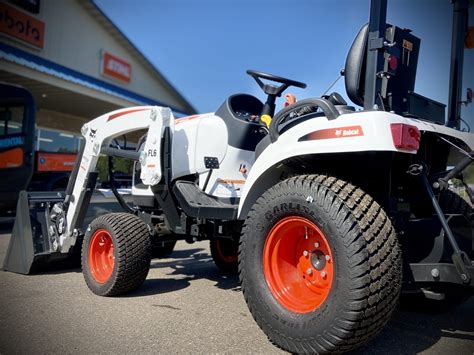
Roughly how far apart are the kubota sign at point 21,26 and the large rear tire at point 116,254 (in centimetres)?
1124

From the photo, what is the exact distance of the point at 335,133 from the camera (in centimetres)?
237

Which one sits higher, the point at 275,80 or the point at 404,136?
the point at 275,80

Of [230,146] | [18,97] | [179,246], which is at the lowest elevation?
[179,246]

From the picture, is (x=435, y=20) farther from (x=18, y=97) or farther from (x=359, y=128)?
(x=18, y=97)

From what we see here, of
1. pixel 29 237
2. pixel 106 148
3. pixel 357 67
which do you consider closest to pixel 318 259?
pixel 357 67

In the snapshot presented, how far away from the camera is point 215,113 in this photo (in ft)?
13.2

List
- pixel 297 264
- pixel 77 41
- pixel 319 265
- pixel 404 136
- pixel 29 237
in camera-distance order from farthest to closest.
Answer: pixel 77 41 < pixel 29 237 < pixel 297 264 < pixel 319 265 < pixel 404 136

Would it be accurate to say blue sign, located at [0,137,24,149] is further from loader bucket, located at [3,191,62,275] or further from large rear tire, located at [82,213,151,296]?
large rear tire, located at [82,213,151,296]

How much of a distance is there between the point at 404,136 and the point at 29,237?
3854mm

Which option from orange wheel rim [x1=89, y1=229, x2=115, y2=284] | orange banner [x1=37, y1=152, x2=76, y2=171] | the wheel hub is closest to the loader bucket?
orange wheel rim [x1=89, y1=229, x2=115, y2=284]

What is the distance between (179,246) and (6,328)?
406cm

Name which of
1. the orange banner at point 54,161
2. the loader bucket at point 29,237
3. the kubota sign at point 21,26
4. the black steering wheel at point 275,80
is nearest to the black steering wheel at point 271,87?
the black steering wheel at point 275,80

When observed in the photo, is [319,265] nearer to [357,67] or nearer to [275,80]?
[357,67]

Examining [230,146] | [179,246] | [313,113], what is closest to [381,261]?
[313,113]
